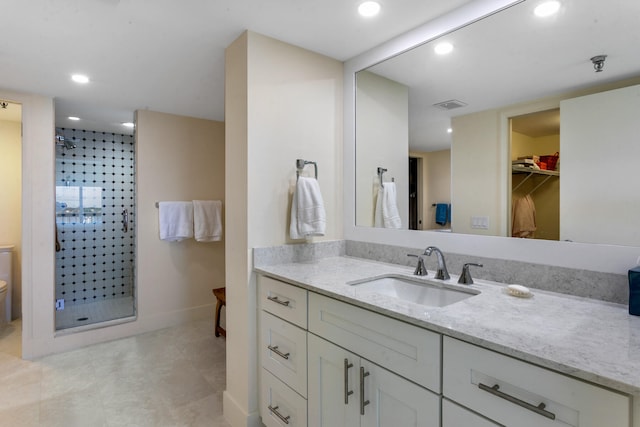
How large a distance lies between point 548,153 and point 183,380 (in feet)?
8.56

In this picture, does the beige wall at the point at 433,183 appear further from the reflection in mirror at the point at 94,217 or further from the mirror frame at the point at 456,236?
the reflection in mirror at the point at 94,217

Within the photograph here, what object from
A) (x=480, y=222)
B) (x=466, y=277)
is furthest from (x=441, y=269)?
(x=480, y=222)

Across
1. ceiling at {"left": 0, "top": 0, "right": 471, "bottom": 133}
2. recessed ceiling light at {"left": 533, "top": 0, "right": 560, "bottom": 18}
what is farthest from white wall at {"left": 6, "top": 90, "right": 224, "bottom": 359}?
recessed ceiling light at {"left": 533, "top": 0, "right": 560, "bottom": 18}

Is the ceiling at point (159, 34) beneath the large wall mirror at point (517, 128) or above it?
above

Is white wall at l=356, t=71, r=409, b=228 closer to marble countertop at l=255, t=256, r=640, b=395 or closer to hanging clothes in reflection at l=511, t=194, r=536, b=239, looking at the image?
hanging clothes in reflection at l=511, t=194, r=536, b=239

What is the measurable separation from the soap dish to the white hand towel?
29.8 inches

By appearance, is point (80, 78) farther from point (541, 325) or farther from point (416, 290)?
point (541, 325)

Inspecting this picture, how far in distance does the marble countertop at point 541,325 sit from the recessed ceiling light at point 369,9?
1333mm

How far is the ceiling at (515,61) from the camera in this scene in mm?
1201

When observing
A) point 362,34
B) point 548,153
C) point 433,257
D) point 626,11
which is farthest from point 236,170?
point 626,11

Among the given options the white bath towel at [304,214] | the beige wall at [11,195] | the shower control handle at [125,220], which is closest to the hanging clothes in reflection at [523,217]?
the white bath towel at [304,214]

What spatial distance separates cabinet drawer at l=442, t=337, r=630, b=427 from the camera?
0.71 meters

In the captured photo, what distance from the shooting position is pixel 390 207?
2.02 metres

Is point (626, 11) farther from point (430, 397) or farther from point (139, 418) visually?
point (139, 418)
